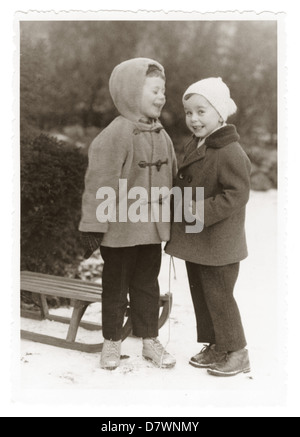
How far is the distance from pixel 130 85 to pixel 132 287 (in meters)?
1.18

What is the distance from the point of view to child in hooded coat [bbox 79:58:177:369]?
11.3 ft

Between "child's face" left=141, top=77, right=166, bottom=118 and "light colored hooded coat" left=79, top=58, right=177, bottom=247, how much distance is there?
0.03 m

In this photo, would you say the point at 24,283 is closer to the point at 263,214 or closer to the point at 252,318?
the point at 252,318

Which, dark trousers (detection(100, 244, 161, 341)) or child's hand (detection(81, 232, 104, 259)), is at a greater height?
child's hand (detection(81, 232, 104, 259))

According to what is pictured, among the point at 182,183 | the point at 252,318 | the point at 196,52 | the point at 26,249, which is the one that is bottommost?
the point at 252,318

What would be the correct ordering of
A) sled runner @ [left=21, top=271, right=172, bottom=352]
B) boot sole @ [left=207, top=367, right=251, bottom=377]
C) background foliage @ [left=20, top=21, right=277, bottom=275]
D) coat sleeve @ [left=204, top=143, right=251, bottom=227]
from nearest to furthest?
coat sleeve @ [left=204, top=143, right=251, bottom=227] → boot sole @ [left=207, top=367, right=251, bottom=377] → sled runner @ [left=21, top=271, right=172, bottom=352] → background foliage @ [left=20, top=21, right=277, bottom=275]

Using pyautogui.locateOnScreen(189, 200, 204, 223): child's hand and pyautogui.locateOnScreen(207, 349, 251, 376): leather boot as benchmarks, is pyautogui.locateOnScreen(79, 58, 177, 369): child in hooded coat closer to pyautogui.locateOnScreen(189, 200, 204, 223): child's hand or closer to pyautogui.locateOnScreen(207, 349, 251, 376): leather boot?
pyautogui.locateOnScreen(189, 200, 204, 223): child's hand

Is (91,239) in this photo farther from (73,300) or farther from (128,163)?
(73,300)

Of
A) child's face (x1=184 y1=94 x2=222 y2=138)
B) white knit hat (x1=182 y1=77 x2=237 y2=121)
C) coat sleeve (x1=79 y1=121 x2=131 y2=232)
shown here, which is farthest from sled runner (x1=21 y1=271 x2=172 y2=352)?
white knit hat (x1=182 y1=77 x2=237 y2=121)

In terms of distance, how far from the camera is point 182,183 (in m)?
3.55

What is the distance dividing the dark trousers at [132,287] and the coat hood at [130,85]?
0.78 m
